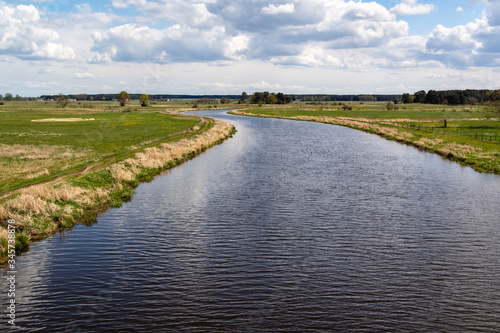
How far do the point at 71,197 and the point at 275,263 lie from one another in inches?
548

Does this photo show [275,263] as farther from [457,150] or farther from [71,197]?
[457,150]

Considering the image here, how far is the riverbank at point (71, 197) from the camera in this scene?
18625mm

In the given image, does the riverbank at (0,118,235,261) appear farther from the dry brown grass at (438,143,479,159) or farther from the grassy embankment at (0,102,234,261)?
the dry brown grass at (438,143,479,159)

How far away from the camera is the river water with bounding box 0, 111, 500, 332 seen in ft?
39.1

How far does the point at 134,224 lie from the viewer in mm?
20984

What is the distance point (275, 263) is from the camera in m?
15.9

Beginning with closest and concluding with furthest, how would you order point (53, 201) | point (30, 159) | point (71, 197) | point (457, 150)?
1. point (53, 201)
2. point (71, 197)
3. point (30, 159)
4. point (457, 150)

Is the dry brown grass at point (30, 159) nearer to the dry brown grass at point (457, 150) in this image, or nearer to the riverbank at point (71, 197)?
the riverbank at point (71, 197)

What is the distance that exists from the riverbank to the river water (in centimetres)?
95

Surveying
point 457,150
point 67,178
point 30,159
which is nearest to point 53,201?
point 67,178

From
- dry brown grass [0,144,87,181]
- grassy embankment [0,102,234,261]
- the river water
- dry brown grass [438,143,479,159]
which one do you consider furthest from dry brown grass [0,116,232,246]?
dry brown grass [438,143,479,159]

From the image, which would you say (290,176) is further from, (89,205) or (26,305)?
(26,305)

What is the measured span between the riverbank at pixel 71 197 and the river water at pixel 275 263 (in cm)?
95

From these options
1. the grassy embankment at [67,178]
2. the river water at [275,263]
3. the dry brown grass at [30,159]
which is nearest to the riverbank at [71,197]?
the grassy embankment at [67,178]
